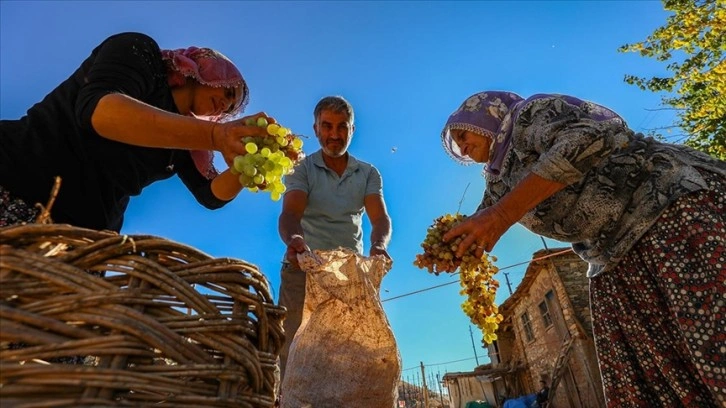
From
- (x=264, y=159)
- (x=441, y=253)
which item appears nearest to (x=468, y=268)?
(x=441, y=253)

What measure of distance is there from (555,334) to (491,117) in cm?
1482

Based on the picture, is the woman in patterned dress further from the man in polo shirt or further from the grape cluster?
the man in polo shirt

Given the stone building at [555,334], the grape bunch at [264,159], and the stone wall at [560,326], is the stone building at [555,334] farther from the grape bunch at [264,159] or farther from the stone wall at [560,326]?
the grape bunch at [264,159]

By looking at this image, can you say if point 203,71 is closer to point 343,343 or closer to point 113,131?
point 113,131

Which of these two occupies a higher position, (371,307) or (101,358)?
(371,307)

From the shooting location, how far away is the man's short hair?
308cm

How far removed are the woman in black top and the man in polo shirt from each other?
1117 mm

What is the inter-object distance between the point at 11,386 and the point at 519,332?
2063 centimetres

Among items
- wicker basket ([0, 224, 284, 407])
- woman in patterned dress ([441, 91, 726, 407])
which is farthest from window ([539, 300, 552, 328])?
wicker basket ([0, 224, 284, 407])

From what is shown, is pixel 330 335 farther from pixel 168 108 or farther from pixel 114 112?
pixel 114 112

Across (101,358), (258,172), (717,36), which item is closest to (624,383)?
(258,172)

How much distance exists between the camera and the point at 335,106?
3082 mm

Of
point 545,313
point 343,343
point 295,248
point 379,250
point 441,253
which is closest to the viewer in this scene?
point 441,253

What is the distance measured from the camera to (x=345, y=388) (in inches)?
85.9
